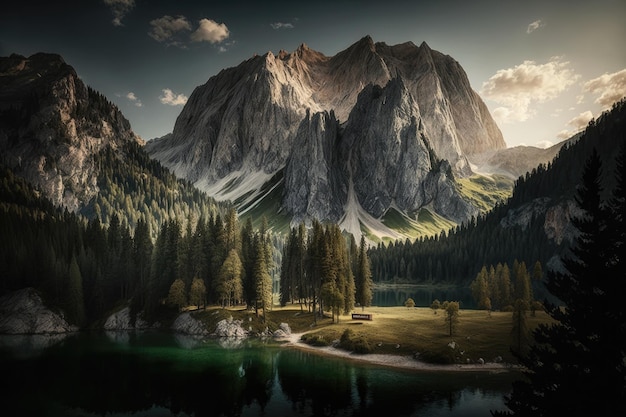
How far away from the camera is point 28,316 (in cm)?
11069

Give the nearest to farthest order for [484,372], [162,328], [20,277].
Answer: [484,372] < [162,328] < [20,277]

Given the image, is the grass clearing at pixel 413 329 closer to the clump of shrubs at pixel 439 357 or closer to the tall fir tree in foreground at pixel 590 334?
the clump of shrubs at pixel 439 357

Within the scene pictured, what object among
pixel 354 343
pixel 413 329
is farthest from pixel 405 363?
pixel 413 329

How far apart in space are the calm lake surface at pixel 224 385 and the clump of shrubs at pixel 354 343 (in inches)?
217

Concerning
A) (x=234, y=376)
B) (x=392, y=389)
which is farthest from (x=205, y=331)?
(x=392, y=389)

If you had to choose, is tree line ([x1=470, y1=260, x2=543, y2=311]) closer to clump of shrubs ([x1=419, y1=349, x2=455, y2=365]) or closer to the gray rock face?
clump of shrubs ([x1=419, y1=349, x2=455, y2=365])

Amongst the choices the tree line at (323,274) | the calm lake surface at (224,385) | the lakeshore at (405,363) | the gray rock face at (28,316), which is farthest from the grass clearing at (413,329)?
the gray rock face at (28,316)

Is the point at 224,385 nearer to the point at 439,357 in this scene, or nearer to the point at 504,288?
the point at 439,357

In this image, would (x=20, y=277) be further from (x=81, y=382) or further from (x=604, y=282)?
(x=604, y=282)

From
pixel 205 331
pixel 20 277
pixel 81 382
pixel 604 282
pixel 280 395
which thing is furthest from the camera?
pixel 20 277

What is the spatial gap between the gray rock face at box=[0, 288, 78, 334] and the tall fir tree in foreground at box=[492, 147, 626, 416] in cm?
11742

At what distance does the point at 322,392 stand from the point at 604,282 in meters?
41.9

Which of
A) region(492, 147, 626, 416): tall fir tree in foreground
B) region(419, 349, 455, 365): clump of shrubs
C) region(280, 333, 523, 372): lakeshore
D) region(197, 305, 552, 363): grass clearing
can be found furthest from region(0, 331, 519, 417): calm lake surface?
region(492, 147, 626, 416): tall fir tree in foreground

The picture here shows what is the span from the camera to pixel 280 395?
56031mm
